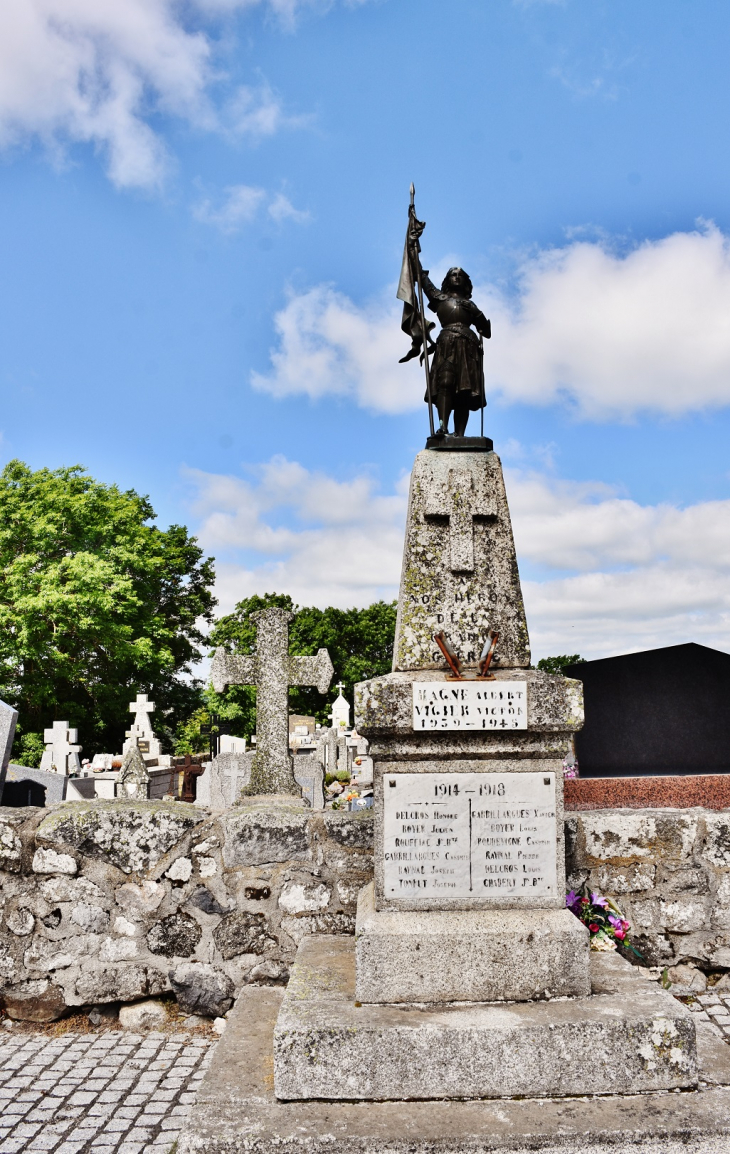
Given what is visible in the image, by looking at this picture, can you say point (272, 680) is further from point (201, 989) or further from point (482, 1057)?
point (482, 1057)

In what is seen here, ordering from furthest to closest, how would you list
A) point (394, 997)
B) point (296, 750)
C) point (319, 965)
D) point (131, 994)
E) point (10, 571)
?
point (10, 571) → point (296, 750) → point (131, 994) → point (319, 965) → point (394, 997)

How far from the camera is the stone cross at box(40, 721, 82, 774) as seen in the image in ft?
57.0

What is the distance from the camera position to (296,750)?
1911 cm

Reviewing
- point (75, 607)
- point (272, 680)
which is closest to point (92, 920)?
point (272, 680)

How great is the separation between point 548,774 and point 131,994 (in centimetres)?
269

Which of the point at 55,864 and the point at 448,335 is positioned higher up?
the point at 448,335

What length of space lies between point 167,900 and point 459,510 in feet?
8.90

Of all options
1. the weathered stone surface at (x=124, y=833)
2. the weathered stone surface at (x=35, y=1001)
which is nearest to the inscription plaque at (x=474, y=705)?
the weathered stone surface at (x=124, y=833)

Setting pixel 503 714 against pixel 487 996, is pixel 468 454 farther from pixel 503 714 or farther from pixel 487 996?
pixel 487 996

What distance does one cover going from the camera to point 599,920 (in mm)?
4285

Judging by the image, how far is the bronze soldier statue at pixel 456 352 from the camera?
4.29 meters

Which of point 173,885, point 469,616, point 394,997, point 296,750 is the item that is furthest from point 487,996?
point 296,750

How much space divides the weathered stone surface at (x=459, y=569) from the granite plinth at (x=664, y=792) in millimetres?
2962

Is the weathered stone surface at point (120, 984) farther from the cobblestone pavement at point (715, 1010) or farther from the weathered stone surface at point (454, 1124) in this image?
the cobblestone pavement at point (715, 1010)
